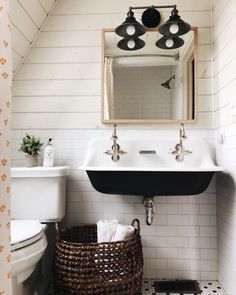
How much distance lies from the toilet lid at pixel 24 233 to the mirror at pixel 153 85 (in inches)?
32.7

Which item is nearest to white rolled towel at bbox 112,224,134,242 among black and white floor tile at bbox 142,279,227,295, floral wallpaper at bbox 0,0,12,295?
black and white floor tile at bbox 142,279,227,295

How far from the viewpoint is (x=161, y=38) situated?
1.80 metres

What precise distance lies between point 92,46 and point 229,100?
1.02m

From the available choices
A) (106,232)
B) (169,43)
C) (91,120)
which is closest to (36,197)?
(106,232)

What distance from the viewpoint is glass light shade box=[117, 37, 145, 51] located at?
70.7 inches

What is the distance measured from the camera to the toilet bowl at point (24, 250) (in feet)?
3.76

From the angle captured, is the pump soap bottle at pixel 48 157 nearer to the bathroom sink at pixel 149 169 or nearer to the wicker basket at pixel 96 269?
the bathroom sink at pixel 149 169

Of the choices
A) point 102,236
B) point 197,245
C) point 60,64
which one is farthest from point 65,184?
point 197,245

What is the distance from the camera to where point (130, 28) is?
1712 millimetres

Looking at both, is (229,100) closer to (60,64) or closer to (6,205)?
(60,64)

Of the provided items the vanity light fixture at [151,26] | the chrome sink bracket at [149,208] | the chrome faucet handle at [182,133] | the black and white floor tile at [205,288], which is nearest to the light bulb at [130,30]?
the vanity light fixture at [151,26]

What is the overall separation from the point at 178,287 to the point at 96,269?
647mm

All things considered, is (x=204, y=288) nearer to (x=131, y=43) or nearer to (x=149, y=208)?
(x=149, y=208)

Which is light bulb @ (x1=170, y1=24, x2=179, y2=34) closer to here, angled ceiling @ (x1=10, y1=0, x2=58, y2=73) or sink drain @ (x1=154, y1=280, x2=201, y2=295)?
angled ceiling @ (x1=10, y1=0, x2=58, y2=73)
